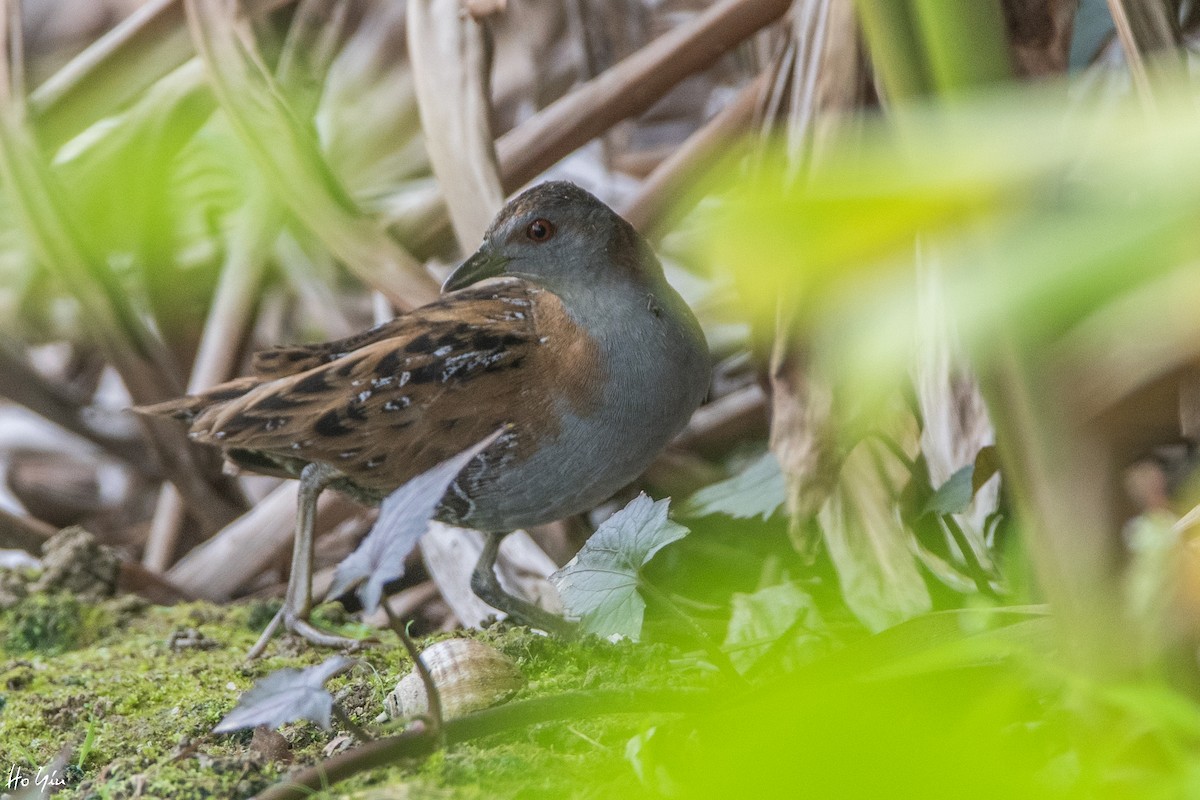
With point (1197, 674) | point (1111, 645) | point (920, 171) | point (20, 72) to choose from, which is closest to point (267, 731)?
point (1197, 674)

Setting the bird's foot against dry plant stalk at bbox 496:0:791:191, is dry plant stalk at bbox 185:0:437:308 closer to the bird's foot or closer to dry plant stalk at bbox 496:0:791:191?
dry plant stalk at bbox 496:0:791:191

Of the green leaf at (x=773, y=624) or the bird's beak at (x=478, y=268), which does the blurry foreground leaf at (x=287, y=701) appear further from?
the bird's beak at (x=478, y=268)

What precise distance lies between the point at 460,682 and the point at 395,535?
641mm

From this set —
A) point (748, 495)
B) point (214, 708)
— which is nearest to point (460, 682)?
point (214, 708)

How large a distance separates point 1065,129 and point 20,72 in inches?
127

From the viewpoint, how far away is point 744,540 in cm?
293

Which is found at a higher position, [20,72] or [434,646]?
[20,72]

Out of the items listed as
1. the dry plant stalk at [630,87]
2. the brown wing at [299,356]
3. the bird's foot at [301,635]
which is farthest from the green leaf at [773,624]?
the dry plant stalk at [630,87]

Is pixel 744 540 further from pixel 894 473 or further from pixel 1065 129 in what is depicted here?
pixel 1065 129

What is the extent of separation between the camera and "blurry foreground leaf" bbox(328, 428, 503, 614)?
3.30 ft

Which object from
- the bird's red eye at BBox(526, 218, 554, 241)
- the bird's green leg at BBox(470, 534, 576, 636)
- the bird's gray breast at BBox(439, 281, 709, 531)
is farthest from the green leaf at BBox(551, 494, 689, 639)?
the bird's red eye at BBox(526, 218, 554, 241)

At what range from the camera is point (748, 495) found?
7.93 ft

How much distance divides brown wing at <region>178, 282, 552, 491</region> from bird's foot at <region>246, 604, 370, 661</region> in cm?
31

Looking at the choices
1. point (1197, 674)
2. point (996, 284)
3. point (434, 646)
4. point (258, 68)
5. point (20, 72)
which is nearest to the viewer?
point (996, 284)
